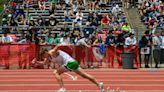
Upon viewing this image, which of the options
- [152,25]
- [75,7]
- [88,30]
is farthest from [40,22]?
[152,25]

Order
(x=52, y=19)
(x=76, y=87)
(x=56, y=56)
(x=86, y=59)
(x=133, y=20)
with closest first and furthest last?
(x=56, y=56) → (x=76, y=87) → (x=86, y=59) → (x=52, y=19) → (x=133, y=20)

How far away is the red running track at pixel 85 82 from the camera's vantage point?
52.0 feet

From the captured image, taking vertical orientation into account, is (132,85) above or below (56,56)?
below

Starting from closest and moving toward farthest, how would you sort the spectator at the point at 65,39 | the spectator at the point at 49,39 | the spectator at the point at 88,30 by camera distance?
the spectator at the point at 65,39, the spectator at the point at 49,39, the spectator at the point at 88,30

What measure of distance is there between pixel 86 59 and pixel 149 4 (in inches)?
508

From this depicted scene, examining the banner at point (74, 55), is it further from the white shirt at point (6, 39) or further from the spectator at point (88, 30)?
the spectator at point (88, 30)

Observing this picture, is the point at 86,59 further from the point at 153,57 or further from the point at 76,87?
the point at 76,87

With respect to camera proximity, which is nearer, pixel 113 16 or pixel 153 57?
pixel 153 57

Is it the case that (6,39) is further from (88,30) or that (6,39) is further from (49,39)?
(88,30)

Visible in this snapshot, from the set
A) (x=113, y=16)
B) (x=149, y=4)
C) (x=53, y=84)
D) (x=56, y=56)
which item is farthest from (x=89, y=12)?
(x=56, y=56)

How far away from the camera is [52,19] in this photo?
33.6 metres

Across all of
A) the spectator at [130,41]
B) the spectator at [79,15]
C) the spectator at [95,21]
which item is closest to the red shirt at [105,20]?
the spectator at [95,21]

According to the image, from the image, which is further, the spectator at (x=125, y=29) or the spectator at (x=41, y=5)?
the spectator at (x=41, y=5)

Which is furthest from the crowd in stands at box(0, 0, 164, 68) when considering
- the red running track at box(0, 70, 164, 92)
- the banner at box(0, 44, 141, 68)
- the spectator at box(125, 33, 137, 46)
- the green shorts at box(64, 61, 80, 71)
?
the green shorts at box(64, 61, 80, 71)
